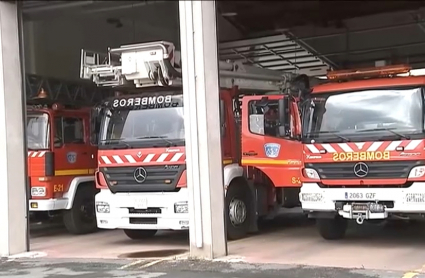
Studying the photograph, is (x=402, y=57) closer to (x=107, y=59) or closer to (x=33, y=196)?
(x=107, y=59)

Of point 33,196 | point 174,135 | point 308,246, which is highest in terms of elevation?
point 174,135

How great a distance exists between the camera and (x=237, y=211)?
10375mm

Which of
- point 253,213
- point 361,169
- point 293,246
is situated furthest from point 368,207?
point 253,213

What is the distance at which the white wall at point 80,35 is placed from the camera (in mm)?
13500

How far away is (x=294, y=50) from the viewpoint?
16516mm

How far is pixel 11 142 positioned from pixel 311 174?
4663 millimetres

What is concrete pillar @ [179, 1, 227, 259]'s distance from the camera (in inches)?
335

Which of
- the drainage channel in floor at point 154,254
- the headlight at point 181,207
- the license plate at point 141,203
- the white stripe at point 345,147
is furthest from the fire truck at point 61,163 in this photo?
the white stripe at point 345,147

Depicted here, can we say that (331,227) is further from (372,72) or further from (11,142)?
(11,142)

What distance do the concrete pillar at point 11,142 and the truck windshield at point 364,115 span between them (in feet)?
14.7

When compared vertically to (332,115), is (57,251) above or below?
below

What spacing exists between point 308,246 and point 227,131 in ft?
7.49

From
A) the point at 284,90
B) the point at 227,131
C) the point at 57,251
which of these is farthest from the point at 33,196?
the point at 284,90

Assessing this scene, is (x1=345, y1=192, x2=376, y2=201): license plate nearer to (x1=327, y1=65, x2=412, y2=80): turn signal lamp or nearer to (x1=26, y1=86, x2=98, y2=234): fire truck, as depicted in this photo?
(x1=327, y1=65, x2=412, y2=80): turn signal lamp
